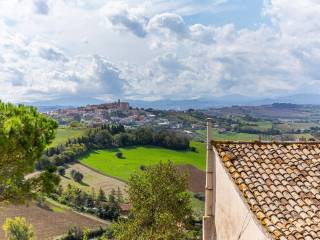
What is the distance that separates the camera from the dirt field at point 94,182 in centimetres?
11456

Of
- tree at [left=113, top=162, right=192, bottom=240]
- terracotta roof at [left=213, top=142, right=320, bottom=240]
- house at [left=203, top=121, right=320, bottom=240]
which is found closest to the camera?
terracotta roof at [left=213, top=142, right=320, bottom=240]

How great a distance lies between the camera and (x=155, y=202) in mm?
36875

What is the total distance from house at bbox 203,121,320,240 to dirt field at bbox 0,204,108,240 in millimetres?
75187

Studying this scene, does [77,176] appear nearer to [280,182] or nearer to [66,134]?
[66,134]

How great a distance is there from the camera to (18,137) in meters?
18.3

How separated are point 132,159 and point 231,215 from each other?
116335 mm

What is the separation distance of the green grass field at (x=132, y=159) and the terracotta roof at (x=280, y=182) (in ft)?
335

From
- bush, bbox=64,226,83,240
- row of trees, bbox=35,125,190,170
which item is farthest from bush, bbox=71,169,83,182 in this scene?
bush, bbox=64,226,83,240

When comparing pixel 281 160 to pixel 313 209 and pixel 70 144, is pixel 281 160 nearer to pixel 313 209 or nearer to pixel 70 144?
pixel 313 209

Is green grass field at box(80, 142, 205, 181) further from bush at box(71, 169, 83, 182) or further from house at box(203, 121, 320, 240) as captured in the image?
house at box(203, 121, 320, 240)

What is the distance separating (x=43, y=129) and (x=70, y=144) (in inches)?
4996

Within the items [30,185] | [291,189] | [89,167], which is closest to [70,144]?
[89,167]

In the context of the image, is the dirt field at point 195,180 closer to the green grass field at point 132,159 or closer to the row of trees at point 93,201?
the green grass field at point 132,159

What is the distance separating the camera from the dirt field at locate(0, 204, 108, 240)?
89.0m
